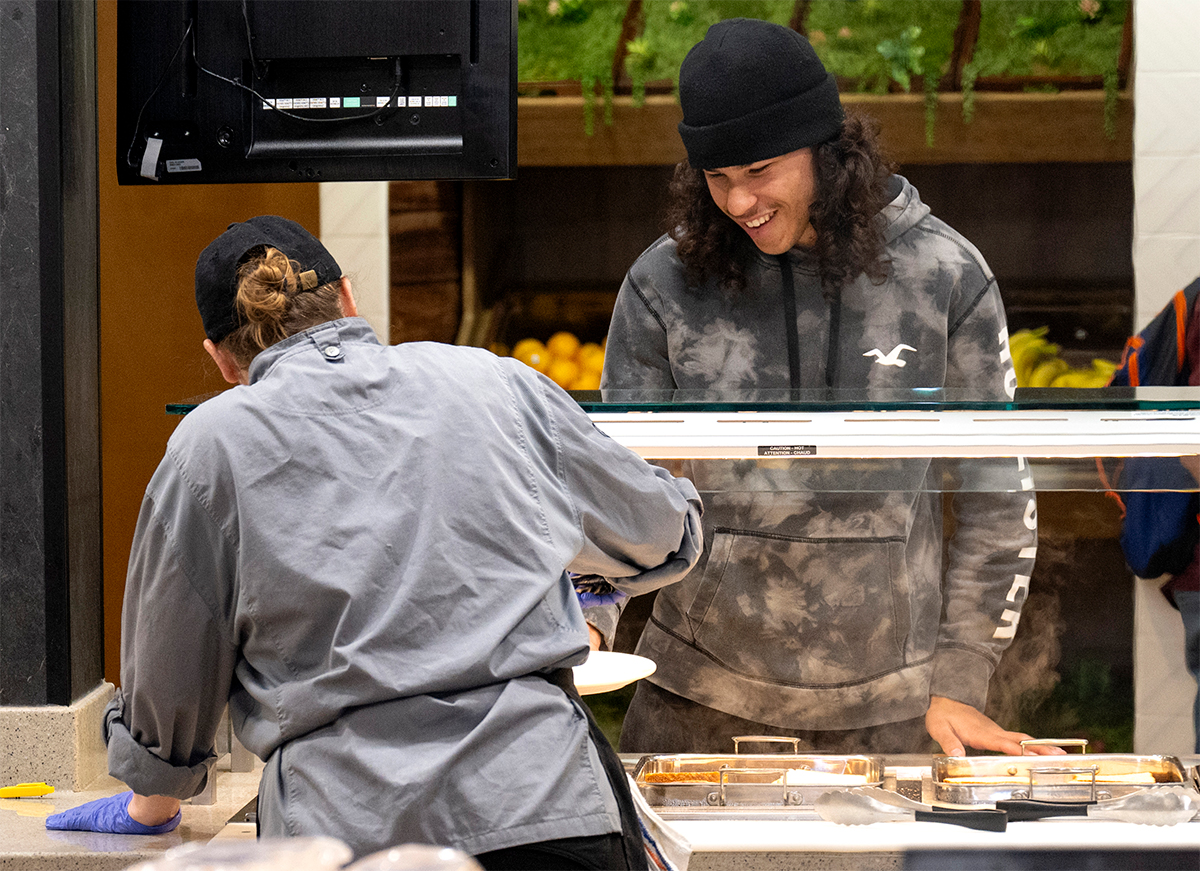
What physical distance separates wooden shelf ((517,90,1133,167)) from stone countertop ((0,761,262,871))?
79.1 inches

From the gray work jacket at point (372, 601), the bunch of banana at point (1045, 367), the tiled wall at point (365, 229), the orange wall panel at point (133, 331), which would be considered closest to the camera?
the gray work jacket at point (372, 601)

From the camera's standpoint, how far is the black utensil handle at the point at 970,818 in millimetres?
1562

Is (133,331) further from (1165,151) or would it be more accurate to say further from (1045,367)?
(1165,151)

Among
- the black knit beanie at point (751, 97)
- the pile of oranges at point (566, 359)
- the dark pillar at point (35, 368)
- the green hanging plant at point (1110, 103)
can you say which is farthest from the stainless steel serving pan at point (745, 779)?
the green hanging plant at point (1110, 103)

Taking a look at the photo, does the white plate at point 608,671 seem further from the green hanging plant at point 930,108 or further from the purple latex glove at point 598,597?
the green hanging plant at point 930,108

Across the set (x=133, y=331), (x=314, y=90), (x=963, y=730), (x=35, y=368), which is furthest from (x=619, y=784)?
(x=133, y=331)

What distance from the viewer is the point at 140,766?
55.6 inches

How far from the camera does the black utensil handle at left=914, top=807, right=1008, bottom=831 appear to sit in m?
1.56

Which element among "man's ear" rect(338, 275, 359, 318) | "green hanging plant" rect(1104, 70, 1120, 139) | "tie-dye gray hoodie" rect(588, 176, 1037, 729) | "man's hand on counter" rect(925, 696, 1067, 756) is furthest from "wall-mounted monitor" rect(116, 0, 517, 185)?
"green hanging plant" rect(1104, 70, 1120, 139)

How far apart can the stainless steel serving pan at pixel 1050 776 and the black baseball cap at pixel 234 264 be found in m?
1.11

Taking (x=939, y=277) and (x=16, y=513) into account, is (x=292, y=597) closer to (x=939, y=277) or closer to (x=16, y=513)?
(x=16, y=513)

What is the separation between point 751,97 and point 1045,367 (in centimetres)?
156

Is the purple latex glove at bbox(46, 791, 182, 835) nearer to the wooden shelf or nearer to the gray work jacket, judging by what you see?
the gray work jacket

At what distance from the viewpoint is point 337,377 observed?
1280 mm
